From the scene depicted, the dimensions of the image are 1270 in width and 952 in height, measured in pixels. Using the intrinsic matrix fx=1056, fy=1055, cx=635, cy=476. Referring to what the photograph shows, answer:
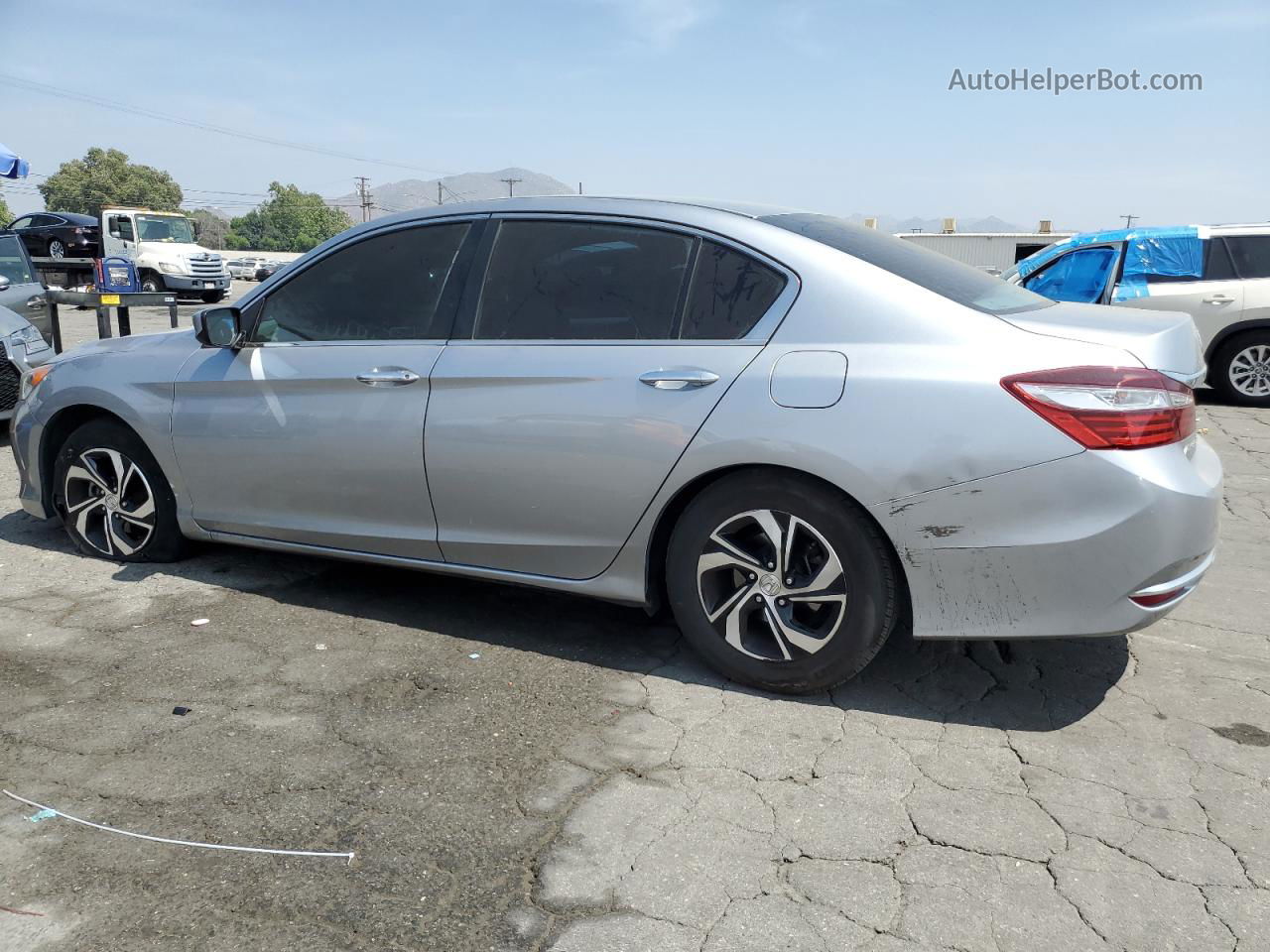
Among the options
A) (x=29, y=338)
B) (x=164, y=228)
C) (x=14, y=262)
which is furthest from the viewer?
(x=164, y=228)

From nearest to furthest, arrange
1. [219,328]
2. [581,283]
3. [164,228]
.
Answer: [581,283] < [219,328] < [164,228]

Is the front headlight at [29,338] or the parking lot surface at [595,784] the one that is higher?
the front headlight at [29,338]

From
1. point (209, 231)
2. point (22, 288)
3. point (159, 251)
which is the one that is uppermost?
point (209, 231)

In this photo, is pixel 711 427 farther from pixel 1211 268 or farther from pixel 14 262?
pixel 1211 268

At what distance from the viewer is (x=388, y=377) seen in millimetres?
3939

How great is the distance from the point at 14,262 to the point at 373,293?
725cm

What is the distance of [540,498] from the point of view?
12.1 ft

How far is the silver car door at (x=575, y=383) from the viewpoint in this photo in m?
3.44

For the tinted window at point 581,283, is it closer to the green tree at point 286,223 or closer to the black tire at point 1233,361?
the black tire at point 1233,361

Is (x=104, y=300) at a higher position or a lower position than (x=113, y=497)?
higher

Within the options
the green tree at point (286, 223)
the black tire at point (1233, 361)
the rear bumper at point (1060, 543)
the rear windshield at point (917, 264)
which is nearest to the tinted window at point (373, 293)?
the rear windshield at point (917, 264)

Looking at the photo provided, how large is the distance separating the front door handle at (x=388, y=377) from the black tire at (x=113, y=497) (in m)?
1.27

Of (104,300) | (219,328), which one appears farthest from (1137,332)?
(104,300)

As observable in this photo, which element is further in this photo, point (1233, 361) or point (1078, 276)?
point (1078, 276)
